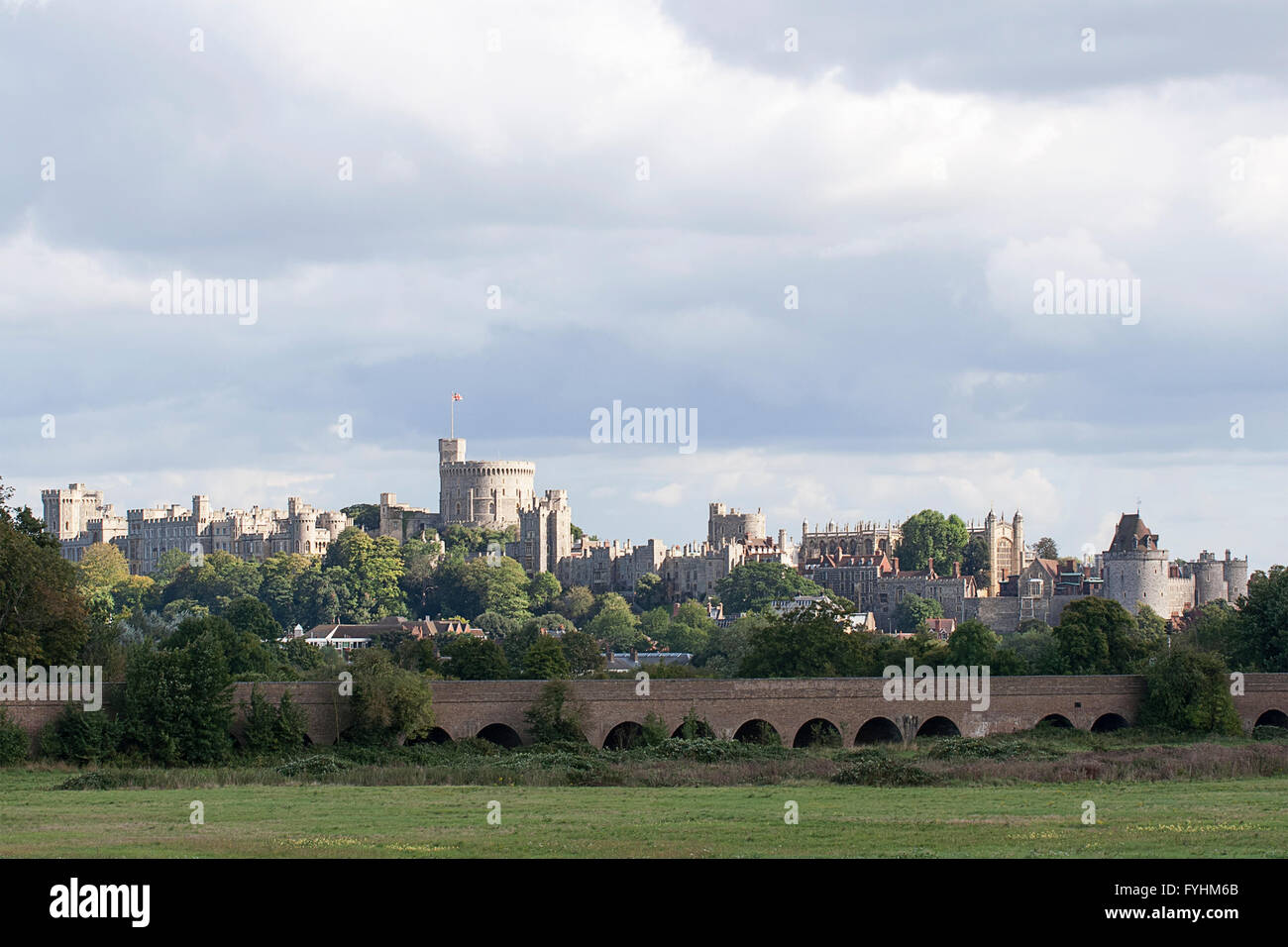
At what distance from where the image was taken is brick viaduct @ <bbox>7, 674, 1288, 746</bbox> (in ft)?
162

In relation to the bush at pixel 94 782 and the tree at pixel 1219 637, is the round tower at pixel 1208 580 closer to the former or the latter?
the tree at pixel 1219 637

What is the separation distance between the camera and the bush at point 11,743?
43.1 meters

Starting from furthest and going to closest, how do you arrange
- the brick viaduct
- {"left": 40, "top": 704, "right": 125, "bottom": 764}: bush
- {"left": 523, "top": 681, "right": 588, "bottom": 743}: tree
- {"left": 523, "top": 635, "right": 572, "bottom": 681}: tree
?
{"left": 523, "top": 635, "right": 572, "bottom": 681}: tree → the brick viaduct → {"left": 523, "top": 681, "right": 588, "bottom": 743}: tree → {"left": 40, "top": 704, "right": 125, "bottom": 764}: bush

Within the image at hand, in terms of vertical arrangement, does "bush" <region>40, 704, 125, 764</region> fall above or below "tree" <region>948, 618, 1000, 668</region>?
below

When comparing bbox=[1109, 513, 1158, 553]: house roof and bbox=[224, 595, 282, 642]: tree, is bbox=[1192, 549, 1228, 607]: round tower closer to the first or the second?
bbox=[1109, 513, 1158, 553]: house roof

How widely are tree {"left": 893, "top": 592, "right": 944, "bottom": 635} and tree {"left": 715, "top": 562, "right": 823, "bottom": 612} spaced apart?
752 centimetres

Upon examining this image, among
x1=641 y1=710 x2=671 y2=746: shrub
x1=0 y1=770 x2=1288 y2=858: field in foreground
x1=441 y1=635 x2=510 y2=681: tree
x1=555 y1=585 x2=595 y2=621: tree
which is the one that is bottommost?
x1=641 y1=710 x2=671 y2=746: shrub

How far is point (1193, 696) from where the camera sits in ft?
175

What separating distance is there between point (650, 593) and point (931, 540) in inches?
1132

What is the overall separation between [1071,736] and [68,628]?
2962 cm

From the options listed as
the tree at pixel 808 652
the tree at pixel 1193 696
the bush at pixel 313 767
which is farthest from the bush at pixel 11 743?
the tree at pixel 1193 696

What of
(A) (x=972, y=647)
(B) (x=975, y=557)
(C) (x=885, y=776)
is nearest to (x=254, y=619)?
(A) (x=972, y=647)

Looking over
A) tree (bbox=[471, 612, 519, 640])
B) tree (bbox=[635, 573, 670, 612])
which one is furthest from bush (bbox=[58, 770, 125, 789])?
tree (bbox=[635, 573, 670, 612])

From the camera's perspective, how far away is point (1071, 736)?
51.7 meters
